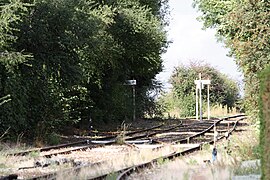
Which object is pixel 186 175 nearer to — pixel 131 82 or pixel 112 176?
pixel 112 176

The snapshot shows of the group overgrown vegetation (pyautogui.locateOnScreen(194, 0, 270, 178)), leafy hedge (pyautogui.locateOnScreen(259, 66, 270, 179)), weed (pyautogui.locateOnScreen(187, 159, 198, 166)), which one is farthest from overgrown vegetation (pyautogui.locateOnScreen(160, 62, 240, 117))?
leafy hedge (pyautogui.locateOnScreen(259, 66, 270, 179))

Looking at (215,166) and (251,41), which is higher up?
(251,41)

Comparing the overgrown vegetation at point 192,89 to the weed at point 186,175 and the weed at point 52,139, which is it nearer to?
the weed at point 52,139

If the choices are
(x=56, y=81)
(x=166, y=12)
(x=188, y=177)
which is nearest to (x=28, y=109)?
(x=56, y=81)

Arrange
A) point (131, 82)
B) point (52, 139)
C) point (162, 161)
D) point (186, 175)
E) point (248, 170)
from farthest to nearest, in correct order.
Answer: point (131, 82) < point (52, 139) < point (162, 161) < point (186, 175) < point (248, 170)

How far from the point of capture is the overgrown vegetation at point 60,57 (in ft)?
63.3

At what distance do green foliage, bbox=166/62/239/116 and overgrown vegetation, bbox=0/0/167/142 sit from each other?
17494 mm

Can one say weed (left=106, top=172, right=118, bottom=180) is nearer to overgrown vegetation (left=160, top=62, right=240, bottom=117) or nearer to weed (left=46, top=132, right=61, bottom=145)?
weed (left=46, top=132, right=61, bottom=145)

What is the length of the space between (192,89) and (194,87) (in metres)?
0.27

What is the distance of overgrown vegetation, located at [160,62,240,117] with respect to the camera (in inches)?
1908

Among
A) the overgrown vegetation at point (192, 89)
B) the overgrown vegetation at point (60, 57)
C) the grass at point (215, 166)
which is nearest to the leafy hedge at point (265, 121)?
the grass at point (215, 166)

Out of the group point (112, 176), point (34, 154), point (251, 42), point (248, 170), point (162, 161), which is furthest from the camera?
point (251, 42)

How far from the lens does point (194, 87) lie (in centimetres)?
4875

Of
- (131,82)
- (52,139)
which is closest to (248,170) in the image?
(52,139)
